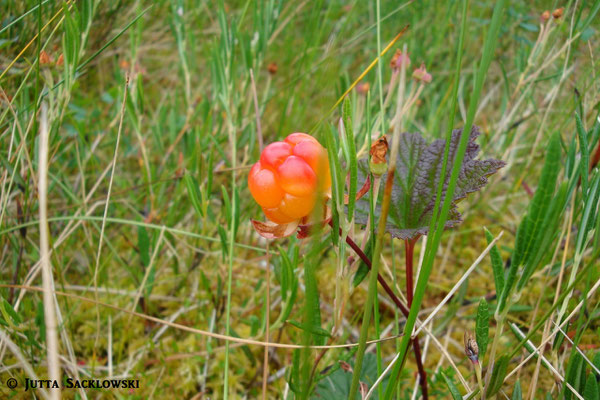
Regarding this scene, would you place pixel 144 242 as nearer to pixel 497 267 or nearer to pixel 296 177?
pixel 296 177

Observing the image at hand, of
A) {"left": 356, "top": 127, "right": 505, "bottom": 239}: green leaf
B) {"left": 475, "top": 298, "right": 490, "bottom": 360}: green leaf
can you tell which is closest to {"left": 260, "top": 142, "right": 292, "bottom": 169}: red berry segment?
{"left": 356, "top": 127, "right": 505, "bottom": 239}: green leaf

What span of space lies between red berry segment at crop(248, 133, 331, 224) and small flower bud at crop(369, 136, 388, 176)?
0.06 m

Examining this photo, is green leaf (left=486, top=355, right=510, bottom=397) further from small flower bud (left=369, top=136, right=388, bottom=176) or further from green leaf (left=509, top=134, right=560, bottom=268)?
small flower bud (left=369, top=136, right=388, bottom=176)

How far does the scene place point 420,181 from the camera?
903 millimetres

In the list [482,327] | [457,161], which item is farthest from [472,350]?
[457,161]

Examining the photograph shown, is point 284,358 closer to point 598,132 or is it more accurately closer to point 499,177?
point 598,132

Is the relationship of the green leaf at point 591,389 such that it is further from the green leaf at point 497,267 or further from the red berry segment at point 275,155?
the red berry segment at point 275,155

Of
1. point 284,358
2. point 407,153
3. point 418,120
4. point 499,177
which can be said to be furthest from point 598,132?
point 418,120

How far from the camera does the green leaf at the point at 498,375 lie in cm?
63

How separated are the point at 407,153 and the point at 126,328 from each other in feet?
3.00

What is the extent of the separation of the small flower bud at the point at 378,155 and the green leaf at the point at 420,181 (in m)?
0.18

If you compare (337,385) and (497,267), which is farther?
(337,385)

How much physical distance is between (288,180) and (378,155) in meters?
0.13

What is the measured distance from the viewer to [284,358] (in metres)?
1.28
